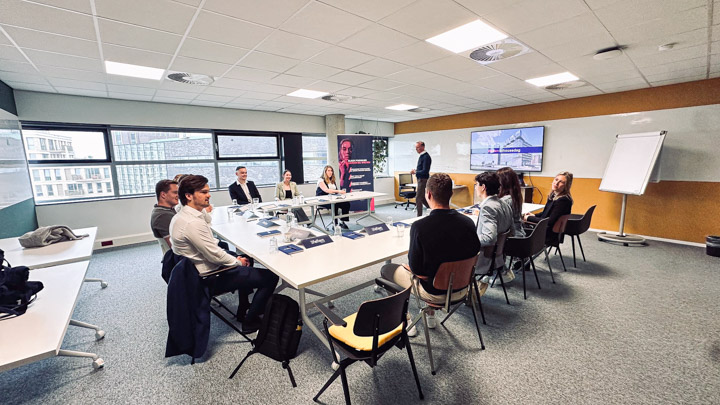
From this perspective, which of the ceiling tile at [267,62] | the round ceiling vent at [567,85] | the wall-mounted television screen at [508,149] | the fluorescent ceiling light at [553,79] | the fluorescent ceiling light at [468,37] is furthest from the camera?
the wall-mounted television screen at [508,149]

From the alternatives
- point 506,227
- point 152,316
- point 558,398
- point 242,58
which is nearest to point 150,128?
point 242,58

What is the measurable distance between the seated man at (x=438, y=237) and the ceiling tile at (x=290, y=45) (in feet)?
6.23

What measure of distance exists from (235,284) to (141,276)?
2.46 meters

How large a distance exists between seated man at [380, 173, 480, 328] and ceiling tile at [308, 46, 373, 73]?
6.25ft

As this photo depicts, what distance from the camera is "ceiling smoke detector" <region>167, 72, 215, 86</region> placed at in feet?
12.4

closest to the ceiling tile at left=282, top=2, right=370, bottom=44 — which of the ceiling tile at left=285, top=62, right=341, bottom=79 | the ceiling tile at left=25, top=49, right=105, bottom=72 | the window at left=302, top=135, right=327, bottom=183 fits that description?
the ceiling tile at left=285, top=62, right=341, bottom=79

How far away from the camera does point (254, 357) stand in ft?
7.27

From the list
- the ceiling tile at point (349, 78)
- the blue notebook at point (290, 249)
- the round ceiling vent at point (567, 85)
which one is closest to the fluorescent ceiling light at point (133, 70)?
the ceiling tile at point (349, 78)

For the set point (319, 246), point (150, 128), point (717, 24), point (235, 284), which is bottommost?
point (235, 284)

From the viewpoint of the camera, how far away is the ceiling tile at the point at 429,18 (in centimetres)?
220

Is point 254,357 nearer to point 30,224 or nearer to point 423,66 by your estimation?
point 423,66

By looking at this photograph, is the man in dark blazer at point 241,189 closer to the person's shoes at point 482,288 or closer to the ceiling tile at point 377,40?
the ceiling tile at point 377,40

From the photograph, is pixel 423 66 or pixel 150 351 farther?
pixel 423 66

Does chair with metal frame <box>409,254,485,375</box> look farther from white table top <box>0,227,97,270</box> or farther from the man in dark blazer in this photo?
the man in dark blazer
